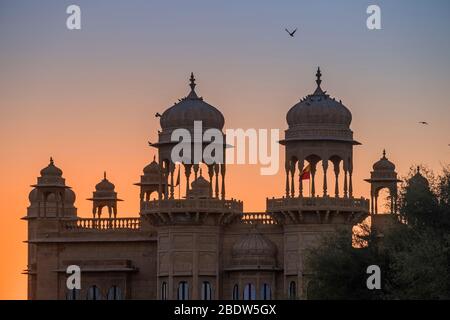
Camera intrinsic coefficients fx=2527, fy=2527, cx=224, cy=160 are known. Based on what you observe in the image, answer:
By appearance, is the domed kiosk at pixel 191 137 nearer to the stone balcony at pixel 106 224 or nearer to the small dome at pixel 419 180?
the stone balcony at pixel 106 224

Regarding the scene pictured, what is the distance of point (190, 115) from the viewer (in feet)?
368

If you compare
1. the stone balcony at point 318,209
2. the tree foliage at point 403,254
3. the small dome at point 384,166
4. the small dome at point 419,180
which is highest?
the small dome at point 384,166

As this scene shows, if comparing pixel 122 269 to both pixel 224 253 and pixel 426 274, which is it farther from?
pixel 426 274

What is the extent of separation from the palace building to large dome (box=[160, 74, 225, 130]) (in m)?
0.04

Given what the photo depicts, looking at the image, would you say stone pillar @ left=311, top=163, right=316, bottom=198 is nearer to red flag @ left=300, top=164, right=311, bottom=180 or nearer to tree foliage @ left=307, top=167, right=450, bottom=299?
red flag @ left=300, top=164, right=311, bottom=180

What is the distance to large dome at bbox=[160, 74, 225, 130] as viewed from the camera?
112 metres

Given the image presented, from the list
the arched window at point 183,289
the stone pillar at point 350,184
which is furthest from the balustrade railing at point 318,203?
the arched window at point 183,289

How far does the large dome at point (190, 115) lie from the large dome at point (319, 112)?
345 centimetres

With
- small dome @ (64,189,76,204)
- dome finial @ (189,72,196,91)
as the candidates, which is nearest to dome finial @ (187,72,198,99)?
dome finial @ (189,72,196,91)

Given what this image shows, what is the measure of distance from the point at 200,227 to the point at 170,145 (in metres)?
3.87

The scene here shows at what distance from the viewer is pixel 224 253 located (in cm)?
11219

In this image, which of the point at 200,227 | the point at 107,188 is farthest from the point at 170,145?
the point at 107,188

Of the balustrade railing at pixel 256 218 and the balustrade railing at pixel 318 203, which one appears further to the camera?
the balustrade railing at pixel 256 218

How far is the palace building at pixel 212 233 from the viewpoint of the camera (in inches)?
4328
